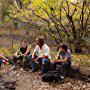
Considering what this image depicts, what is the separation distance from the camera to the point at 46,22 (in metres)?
18.5

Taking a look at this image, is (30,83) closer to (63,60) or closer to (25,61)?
(63,60)

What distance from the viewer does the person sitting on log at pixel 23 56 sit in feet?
37.7

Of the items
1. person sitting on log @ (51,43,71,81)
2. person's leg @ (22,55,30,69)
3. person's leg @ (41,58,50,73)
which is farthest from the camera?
person's leg @ (22,55,30,69)

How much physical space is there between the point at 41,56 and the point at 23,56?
4.69 feet

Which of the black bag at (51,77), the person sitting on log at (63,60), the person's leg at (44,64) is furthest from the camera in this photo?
the person's leg at (44,64)

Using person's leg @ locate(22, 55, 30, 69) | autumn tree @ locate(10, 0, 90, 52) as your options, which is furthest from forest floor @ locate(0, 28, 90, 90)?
autumn tree @ locate(10, 0, 90, 52)

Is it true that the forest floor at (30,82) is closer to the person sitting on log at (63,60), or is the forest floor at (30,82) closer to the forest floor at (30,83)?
the forest floor at (30,83)

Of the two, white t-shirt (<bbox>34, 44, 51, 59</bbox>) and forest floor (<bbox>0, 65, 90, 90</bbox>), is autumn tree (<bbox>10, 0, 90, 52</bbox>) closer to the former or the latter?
white t-shirt (<bbox>34, 44, 51, 59</bbox>)

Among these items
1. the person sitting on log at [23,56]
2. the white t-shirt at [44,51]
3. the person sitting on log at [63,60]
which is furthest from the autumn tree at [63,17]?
the person sitting on log at [63,60]

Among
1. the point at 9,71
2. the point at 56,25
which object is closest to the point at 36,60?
the point at 9,71

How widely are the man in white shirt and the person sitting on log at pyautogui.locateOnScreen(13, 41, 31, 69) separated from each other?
0.59 m

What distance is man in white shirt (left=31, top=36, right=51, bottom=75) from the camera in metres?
10.3

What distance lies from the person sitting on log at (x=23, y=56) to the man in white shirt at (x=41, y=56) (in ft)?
1.93

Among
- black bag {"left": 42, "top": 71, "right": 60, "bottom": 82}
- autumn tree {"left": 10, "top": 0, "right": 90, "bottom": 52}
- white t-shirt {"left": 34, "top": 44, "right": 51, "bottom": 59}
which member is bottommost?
black bag {"left": 42, "top": 71, "right": 60, "bottom": 82}
